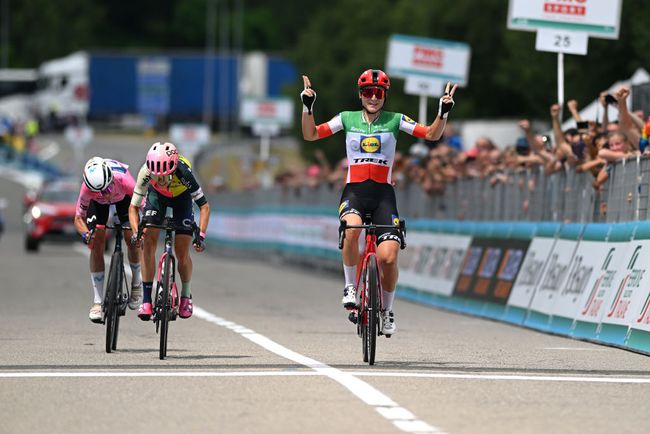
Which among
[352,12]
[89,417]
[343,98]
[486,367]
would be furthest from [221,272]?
[352,12]

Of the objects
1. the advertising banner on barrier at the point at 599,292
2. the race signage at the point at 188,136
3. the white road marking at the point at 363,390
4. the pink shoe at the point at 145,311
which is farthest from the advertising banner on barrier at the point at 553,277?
the race signage at the point at 188,136

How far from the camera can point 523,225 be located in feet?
70.2

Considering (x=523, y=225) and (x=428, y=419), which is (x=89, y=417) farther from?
(x=523, y=225)

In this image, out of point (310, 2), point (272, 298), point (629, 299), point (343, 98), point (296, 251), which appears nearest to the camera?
point (629, 299)

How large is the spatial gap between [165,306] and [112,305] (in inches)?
33.0

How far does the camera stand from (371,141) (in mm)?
14594

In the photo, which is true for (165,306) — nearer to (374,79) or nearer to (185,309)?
(185,309)

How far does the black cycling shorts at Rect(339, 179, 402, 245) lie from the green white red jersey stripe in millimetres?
64

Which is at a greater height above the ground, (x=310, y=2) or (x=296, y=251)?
(x=310, y=2)

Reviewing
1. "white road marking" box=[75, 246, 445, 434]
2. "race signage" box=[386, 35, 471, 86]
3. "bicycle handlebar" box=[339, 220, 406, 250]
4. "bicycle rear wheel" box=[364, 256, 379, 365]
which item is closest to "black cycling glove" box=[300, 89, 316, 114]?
"bicycle handlebar" box=[339, 220, 406, 250]

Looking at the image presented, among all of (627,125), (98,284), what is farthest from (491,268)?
(98,284)

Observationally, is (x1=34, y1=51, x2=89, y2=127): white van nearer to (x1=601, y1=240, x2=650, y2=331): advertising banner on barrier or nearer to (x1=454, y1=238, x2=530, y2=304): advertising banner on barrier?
(x1=454, y1=238, x2=530, y2=304): advertising banner on barrier

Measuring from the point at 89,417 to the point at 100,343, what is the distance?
5.92m

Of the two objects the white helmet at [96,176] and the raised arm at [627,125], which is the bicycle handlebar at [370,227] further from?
the raised arm at [627,125]
